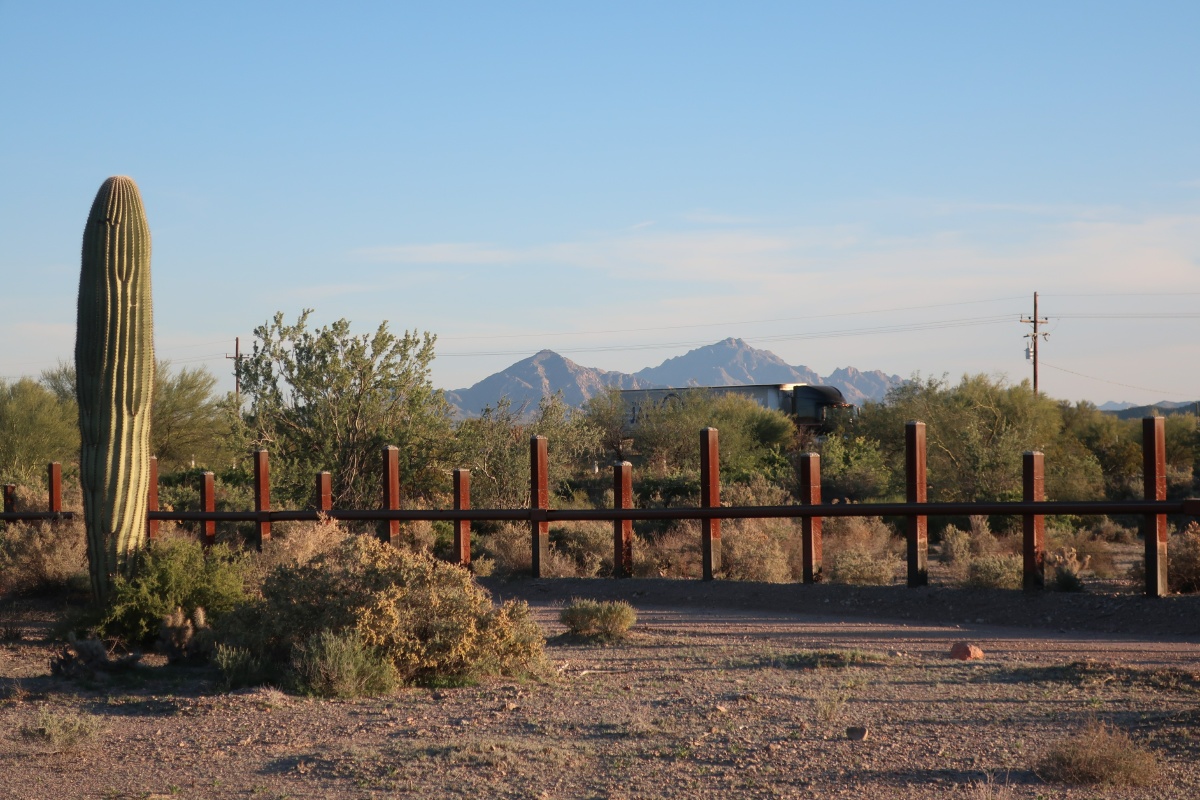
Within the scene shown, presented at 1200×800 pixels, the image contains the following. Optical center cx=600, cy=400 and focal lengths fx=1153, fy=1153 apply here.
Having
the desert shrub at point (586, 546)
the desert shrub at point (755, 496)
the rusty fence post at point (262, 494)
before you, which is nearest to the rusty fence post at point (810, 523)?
the desert shrub at point (586, 546)

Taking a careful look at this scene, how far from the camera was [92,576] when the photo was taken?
10.9 m

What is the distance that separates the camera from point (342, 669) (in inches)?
307

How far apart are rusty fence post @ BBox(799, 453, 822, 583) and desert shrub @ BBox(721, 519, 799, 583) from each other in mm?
1765

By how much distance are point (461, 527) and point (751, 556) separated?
390 centimetres

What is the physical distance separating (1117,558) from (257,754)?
16.9m

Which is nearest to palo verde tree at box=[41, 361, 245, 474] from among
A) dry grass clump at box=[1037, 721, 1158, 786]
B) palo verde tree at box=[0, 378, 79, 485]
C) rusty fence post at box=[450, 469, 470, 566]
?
palo verde tree at box=[0, 378, 79, 485]

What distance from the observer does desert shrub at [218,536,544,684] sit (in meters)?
8.18

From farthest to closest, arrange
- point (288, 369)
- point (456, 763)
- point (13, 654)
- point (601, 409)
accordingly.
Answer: point (601, 409) < point (288, 369) < point (13, 654) < point (456, 763)

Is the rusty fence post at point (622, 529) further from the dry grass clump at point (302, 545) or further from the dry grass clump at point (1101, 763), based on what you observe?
the dry grass clump at point (1101, 763)

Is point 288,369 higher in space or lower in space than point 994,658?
higher

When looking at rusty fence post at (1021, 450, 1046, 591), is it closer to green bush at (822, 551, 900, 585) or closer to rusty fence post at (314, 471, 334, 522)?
green bush at (822, 551, 900, 585)

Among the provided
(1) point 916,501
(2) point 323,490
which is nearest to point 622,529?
(1) point 916,501

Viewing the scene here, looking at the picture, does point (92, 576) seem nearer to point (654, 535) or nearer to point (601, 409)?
point (654, 535)

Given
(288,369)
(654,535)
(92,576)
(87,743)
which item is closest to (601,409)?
(288,369)
